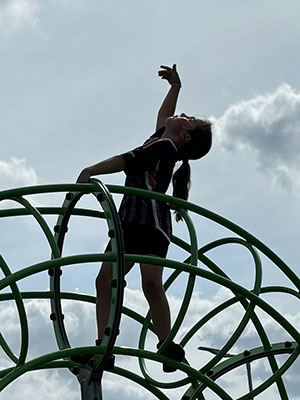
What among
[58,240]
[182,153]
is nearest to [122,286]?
[58,240]

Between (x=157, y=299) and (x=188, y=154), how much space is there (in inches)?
51.3

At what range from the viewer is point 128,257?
5656mm

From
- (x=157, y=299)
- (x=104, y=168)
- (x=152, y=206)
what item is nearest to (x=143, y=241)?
(x=152, y=206)

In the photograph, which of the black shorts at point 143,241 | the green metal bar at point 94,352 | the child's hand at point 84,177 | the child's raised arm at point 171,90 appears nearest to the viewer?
the green metal bar at point 94,352

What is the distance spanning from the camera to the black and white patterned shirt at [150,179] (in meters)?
6.60

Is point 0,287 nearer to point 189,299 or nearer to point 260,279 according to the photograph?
point 189,299

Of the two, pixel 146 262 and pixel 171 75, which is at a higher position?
pixel 171 75

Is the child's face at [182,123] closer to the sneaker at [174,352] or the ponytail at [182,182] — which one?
the ponytail at [182,182]

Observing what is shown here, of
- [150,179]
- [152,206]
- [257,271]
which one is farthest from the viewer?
[257,271]

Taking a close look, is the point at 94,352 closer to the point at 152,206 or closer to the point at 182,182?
the point at 152,206

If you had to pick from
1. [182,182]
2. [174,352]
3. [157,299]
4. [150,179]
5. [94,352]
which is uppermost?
[182,182]

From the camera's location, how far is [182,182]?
23.5 feet

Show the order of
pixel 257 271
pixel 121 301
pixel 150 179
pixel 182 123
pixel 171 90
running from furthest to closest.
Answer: pixel 171 90 < pixel 257 271 < pixel 182 123 < pixel 150 179 < pixel 121 301

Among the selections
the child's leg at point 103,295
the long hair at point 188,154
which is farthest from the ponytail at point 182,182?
the child's leg at point 103,295
